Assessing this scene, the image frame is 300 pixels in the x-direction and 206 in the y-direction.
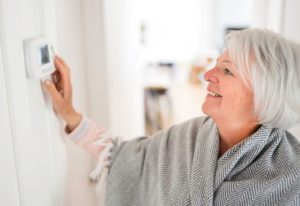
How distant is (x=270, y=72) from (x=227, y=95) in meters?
0.14

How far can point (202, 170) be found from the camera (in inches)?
43.6

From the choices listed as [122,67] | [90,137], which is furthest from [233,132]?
[122,67]

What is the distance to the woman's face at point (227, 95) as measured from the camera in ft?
3.53

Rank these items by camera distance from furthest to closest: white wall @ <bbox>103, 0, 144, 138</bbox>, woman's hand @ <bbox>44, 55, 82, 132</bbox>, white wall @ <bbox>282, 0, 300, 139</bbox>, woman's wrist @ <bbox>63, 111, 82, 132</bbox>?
white wall @ <bbox>282, 0, 300, 139</bbox> < white wall @ <bbox>103, 0, 144, 138</bbox> < woman's wrist @ <bbox>63, 111, 82, 132</bbox> < woman's hand @ <bbox>44, 55, 82, 132</bbox>

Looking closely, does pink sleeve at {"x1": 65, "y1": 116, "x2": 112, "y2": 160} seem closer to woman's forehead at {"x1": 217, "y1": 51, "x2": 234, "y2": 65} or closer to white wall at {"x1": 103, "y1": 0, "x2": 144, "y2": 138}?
white wall at {"x1": 103, "y1": 0, "x2": 144, "y2": 138}

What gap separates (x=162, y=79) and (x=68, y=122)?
12.8 ft

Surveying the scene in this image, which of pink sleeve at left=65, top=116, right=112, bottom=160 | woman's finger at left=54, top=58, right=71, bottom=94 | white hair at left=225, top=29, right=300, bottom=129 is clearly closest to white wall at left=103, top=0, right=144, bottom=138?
pink sleeve at left=65, top=116, right=112, bottom=160

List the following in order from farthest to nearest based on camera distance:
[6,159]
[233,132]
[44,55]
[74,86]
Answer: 1. [74,86]
2. [233,132]
3. [44,55]
4. [6,159]

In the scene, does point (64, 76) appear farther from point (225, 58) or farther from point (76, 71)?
point (225, 58)

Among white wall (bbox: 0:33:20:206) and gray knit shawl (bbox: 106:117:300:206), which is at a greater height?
white wall (bbox: 0:33:20:206)

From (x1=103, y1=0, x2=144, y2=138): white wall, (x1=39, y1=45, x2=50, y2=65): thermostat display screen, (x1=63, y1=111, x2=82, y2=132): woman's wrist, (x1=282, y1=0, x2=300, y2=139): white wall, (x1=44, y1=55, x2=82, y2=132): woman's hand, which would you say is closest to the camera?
(x1=39, y1=45, x2=50, y2=65): thermostat display screen

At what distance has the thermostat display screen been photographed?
0.89 m

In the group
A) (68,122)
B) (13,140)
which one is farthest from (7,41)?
(68,122)

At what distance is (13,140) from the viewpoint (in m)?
0.79
